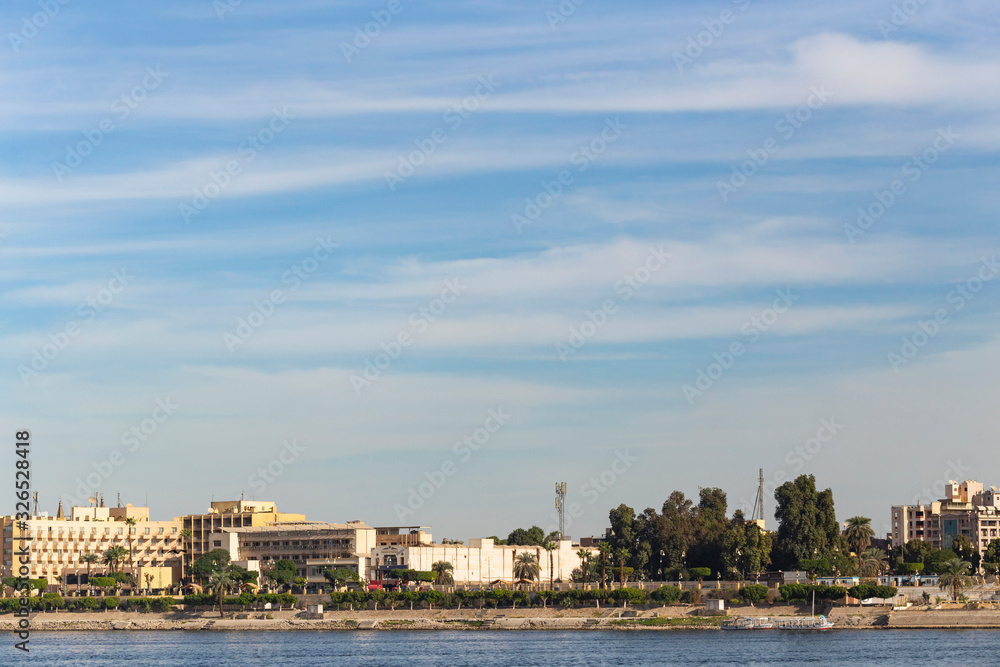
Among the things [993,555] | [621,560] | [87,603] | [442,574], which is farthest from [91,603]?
[993,555]

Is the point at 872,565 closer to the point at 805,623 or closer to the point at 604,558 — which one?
the point at 805,623

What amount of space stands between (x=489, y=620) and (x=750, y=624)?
32097 mm

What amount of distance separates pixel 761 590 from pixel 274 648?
183ft

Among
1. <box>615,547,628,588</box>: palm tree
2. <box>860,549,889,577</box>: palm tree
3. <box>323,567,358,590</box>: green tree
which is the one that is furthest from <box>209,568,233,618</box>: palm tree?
<box>860,549,889,577</box>: palm tree

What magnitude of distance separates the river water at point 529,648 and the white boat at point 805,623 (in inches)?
82.5

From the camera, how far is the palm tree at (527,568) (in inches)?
7781

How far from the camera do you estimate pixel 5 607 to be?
188 m

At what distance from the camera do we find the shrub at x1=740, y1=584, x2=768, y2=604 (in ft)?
526

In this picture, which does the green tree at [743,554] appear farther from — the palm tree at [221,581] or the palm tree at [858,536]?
the palm tree at [221,581]

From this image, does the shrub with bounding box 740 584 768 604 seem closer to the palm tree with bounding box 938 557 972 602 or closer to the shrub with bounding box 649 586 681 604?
the shrub with bounding box 649 586 681 604

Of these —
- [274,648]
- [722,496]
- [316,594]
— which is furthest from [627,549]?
[274,648]

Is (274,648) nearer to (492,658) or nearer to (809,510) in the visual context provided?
A: (492,658)

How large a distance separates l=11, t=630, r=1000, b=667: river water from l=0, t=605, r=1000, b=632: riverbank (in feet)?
10.4

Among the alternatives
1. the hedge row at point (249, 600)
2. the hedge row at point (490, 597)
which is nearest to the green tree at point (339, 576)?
the hedge row at point (249, 600)
